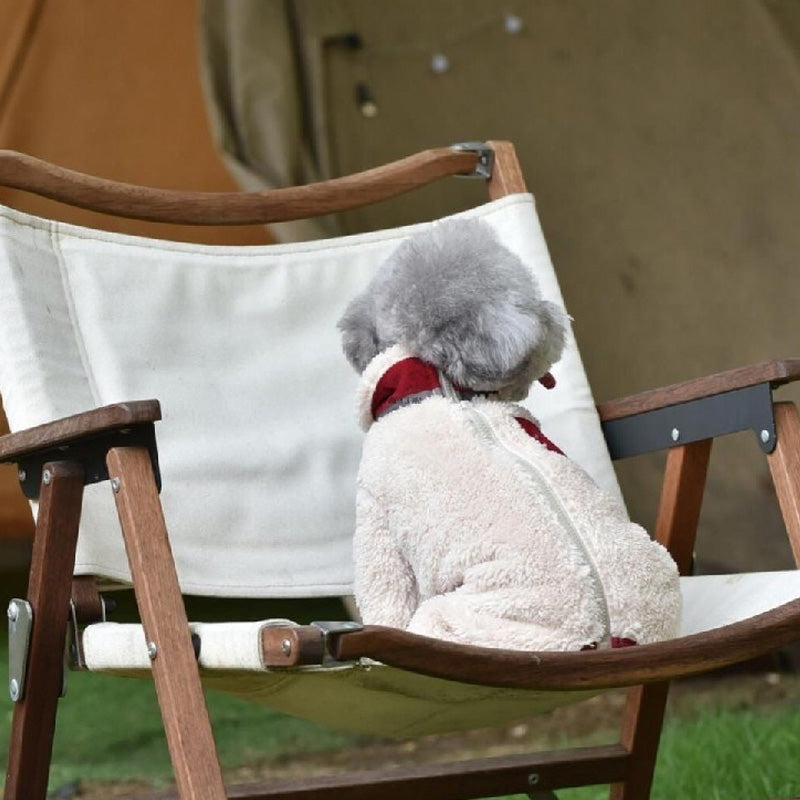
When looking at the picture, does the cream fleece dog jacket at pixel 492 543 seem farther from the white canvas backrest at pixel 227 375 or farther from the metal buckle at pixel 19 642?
the metal buckle at pixel 19 642

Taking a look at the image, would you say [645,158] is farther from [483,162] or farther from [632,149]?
[483,162]

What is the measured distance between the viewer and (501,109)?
3141 mm

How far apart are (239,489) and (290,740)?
112 cm

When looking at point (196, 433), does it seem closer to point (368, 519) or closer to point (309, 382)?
point (309, 382)

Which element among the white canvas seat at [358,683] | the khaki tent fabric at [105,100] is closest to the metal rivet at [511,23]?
the khaki tent fabric at [105,100]

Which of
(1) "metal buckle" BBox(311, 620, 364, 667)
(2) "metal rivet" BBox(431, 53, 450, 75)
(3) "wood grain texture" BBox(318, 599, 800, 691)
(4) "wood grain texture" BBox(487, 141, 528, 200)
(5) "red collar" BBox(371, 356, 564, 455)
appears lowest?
(3) "wood grain texture" BBox(318, 599, 800, 691)

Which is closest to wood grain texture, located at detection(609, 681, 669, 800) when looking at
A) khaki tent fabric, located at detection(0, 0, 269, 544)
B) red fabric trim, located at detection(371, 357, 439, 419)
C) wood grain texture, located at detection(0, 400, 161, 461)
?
red fabric trim, located at detection(371, 357, 439, 419)

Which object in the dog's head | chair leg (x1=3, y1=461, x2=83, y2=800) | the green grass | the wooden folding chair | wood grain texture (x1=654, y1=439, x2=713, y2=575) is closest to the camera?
the wooden folding chair

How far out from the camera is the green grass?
245cm

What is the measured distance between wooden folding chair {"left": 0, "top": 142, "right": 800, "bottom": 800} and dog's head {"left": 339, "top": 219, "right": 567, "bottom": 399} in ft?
0.82

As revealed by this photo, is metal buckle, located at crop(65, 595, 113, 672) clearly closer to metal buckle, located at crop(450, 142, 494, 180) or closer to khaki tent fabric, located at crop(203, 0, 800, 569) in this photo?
Answer: metal buckle, located at crop(450, 142, 494, 180)

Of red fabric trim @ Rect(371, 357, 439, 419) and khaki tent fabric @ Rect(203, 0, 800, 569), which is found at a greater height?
khaki tent fabric @ Rect(203, 0, 800, 569)

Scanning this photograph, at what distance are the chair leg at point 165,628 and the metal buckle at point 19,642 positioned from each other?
0.15 metres

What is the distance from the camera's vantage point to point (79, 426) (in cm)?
135
